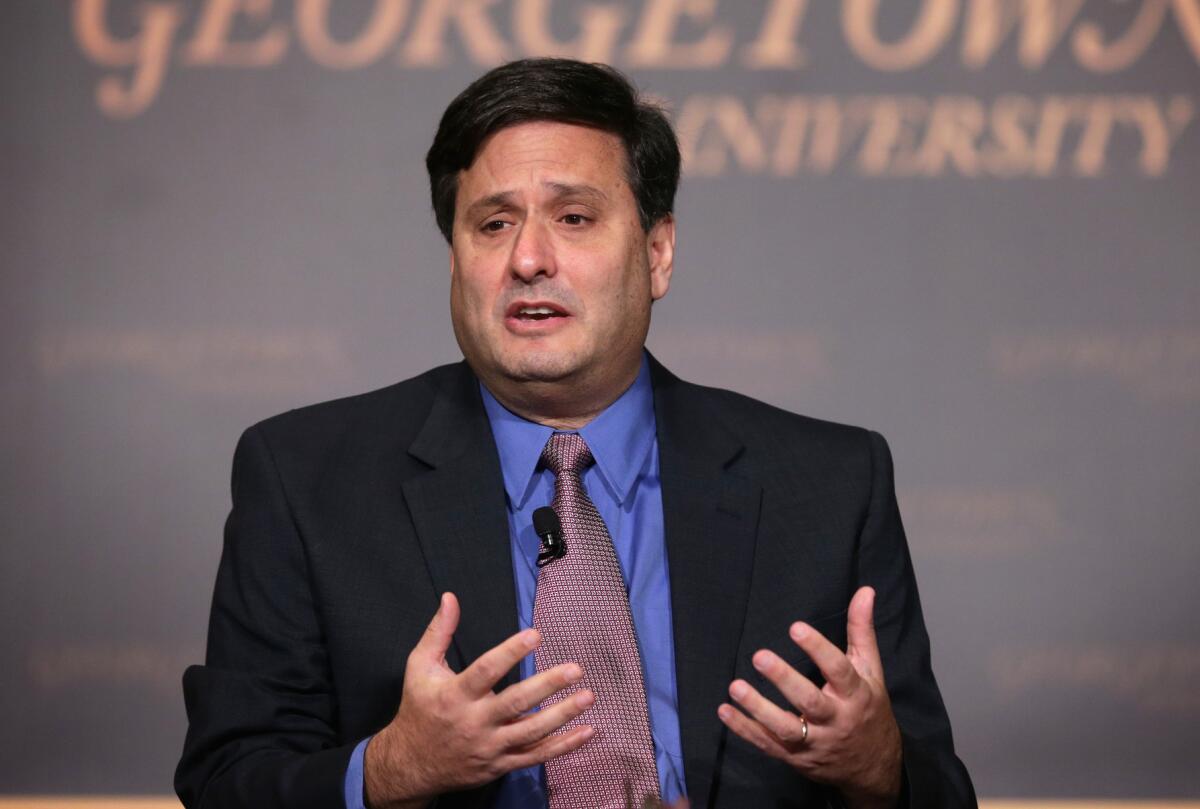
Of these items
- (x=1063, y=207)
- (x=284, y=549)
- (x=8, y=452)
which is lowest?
(x=284, y=549)

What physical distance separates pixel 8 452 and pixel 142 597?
0.47 metres

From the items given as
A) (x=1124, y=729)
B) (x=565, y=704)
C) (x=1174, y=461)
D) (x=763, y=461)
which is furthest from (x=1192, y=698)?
(x=565, y=704)

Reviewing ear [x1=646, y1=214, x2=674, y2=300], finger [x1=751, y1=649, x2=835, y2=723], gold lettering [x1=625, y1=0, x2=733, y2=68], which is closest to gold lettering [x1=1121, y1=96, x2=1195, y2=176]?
gold lettering [x1=625, y1=0, x2=733, y2=68]

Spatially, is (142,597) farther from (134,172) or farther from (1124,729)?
(1124,729)

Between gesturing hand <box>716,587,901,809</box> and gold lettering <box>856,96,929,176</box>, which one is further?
gold lettering <box>856,96,929,176</box>

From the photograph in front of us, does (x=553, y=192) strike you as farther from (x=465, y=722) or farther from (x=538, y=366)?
(x=465, y=722)

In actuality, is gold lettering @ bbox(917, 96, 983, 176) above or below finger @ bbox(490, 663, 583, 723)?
above

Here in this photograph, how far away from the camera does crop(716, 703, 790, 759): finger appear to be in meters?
1.62

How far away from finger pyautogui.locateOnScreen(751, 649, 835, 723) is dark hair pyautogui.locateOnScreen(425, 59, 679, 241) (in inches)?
34.2

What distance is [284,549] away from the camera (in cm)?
200

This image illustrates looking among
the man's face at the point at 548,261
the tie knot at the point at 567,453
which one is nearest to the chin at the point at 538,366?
the man's face at the point at 548,261

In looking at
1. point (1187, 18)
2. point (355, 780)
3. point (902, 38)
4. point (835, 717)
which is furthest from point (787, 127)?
point (355, 780)

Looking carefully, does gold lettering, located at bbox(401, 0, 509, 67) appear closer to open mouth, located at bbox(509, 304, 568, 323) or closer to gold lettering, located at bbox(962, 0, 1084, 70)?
gold lettering, located at bbox(962, 0, 1084, 70)

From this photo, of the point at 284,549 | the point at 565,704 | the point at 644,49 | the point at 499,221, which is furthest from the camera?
the point at 644,49
